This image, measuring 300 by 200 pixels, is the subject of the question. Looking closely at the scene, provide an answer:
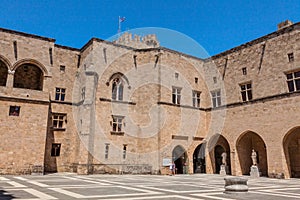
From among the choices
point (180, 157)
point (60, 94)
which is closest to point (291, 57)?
point (180, 157)

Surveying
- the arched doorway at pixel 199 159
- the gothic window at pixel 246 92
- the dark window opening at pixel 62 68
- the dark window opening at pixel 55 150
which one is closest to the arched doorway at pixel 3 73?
the dark window opening at pixel 62 68

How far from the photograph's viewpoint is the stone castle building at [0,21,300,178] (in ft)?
62.3

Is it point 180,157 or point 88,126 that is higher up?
point 88,126

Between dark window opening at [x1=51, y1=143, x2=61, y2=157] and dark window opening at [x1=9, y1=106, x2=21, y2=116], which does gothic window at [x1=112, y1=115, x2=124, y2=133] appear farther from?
dark window opening at [x1=9, y1=106, x2=21, y2=116]

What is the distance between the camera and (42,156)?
19.4 m

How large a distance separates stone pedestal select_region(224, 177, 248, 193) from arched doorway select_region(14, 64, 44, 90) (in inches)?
719

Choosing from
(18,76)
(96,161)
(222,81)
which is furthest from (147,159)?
(18,76)

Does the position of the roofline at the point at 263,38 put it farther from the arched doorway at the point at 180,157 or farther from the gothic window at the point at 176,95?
the arched doorway at the point at 180,157

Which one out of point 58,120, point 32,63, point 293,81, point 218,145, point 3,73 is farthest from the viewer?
point 218,145

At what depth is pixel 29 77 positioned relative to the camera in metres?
23.3

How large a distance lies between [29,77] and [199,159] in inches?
665

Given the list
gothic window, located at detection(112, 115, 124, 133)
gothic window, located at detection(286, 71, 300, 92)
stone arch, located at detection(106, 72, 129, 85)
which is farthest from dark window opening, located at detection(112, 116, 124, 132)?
gothic window, located at detection(286, 71, 300, 92)

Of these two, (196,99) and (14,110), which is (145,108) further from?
(14,110)

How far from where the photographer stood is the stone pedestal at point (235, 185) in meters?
10.2
